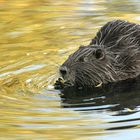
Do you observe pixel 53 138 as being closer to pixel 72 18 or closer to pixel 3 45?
pixel 3 45

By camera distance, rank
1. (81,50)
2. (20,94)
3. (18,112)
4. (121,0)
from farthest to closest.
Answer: (121,0)
(81,50)
(20,94)
(18,112)

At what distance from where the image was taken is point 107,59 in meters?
9.30

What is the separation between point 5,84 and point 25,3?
5480 millimetres

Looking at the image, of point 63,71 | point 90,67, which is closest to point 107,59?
point 90,67

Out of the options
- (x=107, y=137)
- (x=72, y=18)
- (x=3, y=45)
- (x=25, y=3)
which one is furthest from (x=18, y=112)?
(x=25, y=3)

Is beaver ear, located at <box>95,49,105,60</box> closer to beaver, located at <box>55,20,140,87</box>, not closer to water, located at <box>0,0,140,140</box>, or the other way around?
beaver, located at <box>55,20,140,87</box>

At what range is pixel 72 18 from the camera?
12.5 meters

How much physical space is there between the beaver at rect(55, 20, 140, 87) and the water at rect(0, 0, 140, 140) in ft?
1.13

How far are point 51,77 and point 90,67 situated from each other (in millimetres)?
513

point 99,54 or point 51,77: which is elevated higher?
point 99,54

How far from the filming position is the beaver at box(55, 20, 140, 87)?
29.2ft

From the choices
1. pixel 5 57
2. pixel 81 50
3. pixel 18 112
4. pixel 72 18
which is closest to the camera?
pixel 18 112

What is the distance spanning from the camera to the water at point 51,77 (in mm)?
7004

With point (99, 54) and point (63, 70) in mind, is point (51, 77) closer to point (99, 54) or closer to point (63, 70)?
point (63, 70)
